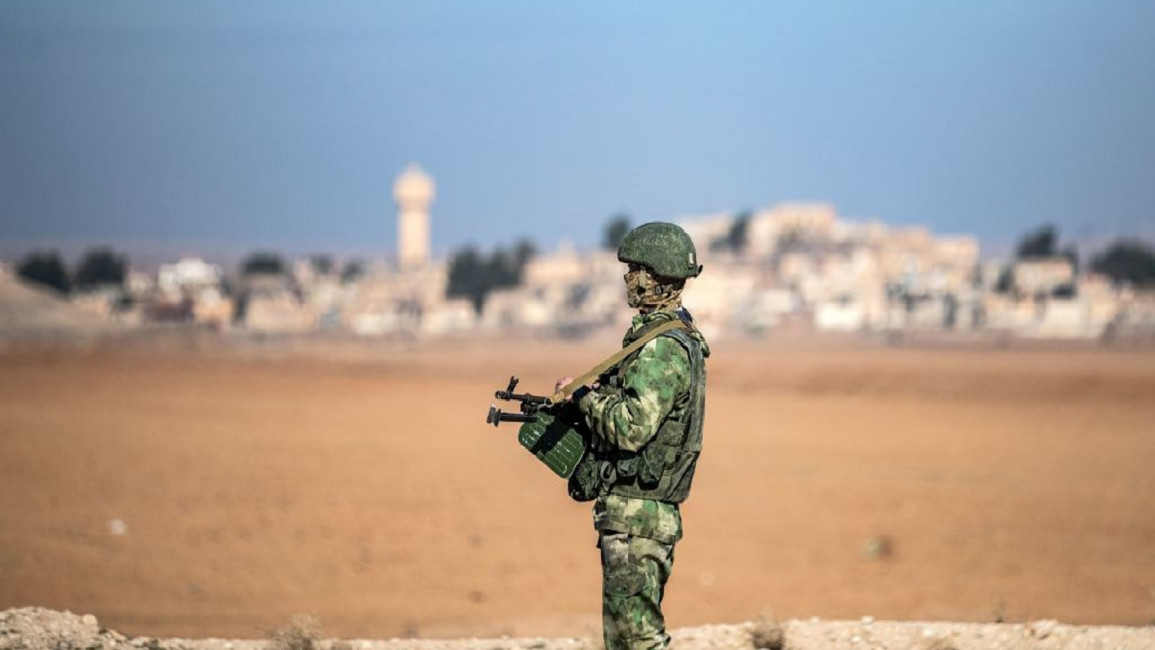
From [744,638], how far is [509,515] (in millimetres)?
10909

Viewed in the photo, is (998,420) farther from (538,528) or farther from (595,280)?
(595,280)

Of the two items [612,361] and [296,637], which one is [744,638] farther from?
[612,361]

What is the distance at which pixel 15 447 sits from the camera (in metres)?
25.3

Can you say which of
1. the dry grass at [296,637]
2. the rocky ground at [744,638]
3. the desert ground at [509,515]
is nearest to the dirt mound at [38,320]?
the desert ground at [509,515]

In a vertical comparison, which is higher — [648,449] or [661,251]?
[661,251]

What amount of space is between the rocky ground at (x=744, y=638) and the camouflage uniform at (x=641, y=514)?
2.72m

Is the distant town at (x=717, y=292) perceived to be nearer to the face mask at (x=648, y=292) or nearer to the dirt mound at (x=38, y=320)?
the dirt mound at (x=38, y=320)

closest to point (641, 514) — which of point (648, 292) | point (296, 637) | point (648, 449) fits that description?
point (648, 449)

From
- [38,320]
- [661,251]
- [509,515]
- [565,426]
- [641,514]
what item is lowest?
[509,515]

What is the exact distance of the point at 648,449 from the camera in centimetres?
594

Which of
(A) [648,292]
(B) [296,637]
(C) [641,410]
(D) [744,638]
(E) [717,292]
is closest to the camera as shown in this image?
(C) [641,410]

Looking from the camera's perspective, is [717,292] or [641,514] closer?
[641,514]

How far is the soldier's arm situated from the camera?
227 inches

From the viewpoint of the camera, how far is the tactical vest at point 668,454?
5922 millimetres
